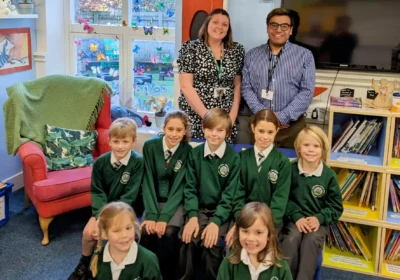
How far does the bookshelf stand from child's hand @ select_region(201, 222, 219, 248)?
2.93 feet

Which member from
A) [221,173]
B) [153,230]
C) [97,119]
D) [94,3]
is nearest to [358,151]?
[221,173]

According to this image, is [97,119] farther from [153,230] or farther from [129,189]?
[153,230]

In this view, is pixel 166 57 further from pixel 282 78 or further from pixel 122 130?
pixel 122 130

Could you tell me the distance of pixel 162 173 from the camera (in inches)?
98.9

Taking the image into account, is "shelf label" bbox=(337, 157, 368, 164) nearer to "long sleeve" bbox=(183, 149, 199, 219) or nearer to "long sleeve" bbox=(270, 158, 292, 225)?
"long sleeve" bbox=(270, 158, 292, 225)

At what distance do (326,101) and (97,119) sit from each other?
1603 millimetres

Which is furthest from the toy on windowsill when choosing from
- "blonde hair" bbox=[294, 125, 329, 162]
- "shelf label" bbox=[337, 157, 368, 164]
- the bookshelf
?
"blonde hair" bbox=[294, 125, 329, 162]

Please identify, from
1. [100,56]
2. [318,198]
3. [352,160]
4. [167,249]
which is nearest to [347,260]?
[352,160]

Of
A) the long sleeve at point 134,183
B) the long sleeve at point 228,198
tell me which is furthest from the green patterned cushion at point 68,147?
the long sleeve at point 228,198

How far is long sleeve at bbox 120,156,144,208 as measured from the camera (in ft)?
8.12

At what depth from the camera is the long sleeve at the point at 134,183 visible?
247cm

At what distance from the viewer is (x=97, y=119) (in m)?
3.47

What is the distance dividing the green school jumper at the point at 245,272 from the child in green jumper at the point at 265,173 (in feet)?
1.43

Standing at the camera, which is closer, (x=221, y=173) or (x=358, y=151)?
(x=221, y=173)
